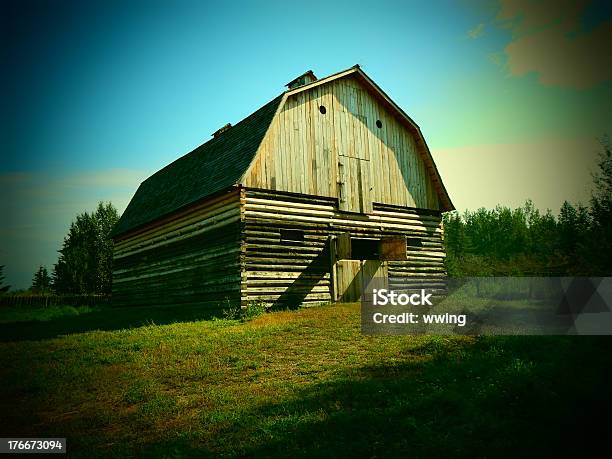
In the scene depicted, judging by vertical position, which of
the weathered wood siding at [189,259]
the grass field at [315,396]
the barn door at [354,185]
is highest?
the barn door at [354,185]

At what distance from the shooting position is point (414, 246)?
758 inches

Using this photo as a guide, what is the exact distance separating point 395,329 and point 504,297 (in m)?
10.3

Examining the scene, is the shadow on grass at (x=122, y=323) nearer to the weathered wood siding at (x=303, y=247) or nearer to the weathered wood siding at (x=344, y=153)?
the weathered wood siding at (x=303, y=247)

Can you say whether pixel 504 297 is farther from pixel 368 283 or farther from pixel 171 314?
pixel 171 314

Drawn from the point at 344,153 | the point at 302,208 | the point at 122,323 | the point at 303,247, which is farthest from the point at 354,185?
the point at 122,323

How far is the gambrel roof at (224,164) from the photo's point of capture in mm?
15867

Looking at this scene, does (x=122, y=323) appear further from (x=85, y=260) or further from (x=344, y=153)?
(x=85, y=260)

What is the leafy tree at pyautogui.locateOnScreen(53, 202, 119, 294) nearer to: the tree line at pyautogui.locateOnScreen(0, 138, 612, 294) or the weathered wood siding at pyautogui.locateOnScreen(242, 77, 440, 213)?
the tree line at pyautogui.locateOnScreen(0, 138, 612, 294)

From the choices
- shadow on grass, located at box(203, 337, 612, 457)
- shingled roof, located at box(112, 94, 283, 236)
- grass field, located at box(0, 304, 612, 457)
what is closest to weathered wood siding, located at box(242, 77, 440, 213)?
shingled roof, located at box(112, 94, 283, 236)

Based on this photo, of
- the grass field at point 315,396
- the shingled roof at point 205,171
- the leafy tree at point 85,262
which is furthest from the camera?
the leafy tree at point 85,262

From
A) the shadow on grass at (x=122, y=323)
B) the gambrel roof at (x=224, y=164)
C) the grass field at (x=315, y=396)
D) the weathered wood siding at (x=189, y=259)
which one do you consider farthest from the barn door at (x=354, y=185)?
the grass field at (x=315, y=396)

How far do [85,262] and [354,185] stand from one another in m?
42.8

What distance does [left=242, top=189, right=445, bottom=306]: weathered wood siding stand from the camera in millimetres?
14703

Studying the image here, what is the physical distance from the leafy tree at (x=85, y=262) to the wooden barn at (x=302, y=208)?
107 feet
